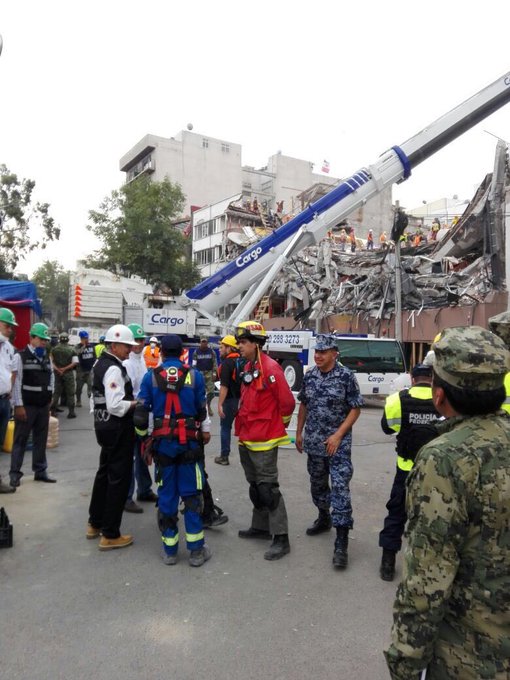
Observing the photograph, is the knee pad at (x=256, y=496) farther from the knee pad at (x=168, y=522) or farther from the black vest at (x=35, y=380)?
the black vest at (x=35, y=380)

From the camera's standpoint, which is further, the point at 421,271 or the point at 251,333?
the point at 421,271

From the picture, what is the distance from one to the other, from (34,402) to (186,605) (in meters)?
3.60

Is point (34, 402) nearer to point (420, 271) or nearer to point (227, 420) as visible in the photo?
point (227, 420)

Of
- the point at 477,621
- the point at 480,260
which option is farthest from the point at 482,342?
the point at 480,260

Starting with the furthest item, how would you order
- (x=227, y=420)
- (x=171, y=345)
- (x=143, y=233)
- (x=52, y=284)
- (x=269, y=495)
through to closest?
(x=52, y=284) → (x=143, y=233) → (x=227, y=420) → (x=269, y=495) → (x=171, y=345)

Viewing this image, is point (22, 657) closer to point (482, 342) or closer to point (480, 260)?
point (482, 342)

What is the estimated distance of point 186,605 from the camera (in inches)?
132

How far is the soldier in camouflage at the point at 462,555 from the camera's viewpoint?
143cm

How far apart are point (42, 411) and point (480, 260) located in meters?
16.5

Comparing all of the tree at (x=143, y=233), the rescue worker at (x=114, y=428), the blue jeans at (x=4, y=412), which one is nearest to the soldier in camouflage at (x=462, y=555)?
the rescue worker at (x=114, y=428)

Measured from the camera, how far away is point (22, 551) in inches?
165

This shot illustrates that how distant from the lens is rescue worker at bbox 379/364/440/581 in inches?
140

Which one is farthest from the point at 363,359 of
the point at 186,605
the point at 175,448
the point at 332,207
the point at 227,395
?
the point at 186,605

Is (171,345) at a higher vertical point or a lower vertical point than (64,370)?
higher
